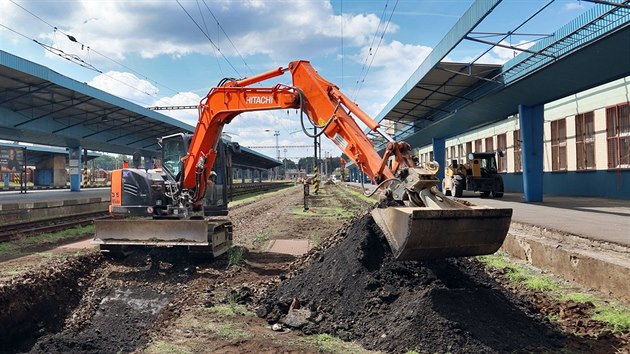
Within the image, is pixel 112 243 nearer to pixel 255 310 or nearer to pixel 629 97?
pixel 255 310

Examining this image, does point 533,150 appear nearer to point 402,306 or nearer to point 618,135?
point 618,135

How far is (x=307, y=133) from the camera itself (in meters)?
7.90

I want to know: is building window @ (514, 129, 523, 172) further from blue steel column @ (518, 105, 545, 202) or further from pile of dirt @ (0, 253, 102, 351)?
pile of dirt @ (0, 253, 102, 351)

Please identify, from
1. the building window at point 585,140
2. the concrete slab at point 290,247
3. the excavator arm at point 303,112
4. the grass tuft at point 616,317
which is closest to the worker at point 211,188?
the excavator arm at point 303,112

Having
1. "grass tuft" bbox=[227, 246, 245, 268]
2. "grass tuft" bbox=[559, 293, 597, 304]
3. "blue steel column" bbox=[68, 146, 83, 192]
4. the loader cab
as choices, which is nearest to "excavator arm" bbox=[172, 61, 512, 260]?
"grass tuft" bbox=[227, 246, 245, 268]

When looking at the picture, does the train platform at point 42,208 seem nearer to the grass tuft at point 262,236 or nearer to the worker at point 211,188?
the grass tuft at point 262,236

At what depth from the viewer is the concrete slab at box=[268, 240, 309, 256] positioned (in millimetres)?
10630

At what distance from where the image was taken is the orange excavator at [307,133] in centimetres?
509

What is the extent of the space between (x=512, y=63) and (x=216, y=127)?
13.4 metres

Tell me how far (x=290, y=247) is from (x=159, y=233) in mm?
3764

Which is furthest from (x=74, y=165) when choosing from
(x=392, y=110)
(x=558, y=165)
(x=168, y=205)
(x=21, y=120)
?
(x=558, y=165)

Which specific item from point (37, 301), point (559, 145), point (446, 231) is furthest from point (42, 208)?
point (559, 145)

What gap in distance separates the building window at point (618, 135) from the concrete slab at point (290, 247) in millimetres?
15737

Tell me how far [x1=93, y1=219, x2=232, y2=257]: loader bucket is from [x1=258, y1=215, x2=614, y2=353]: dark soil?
226 cm
